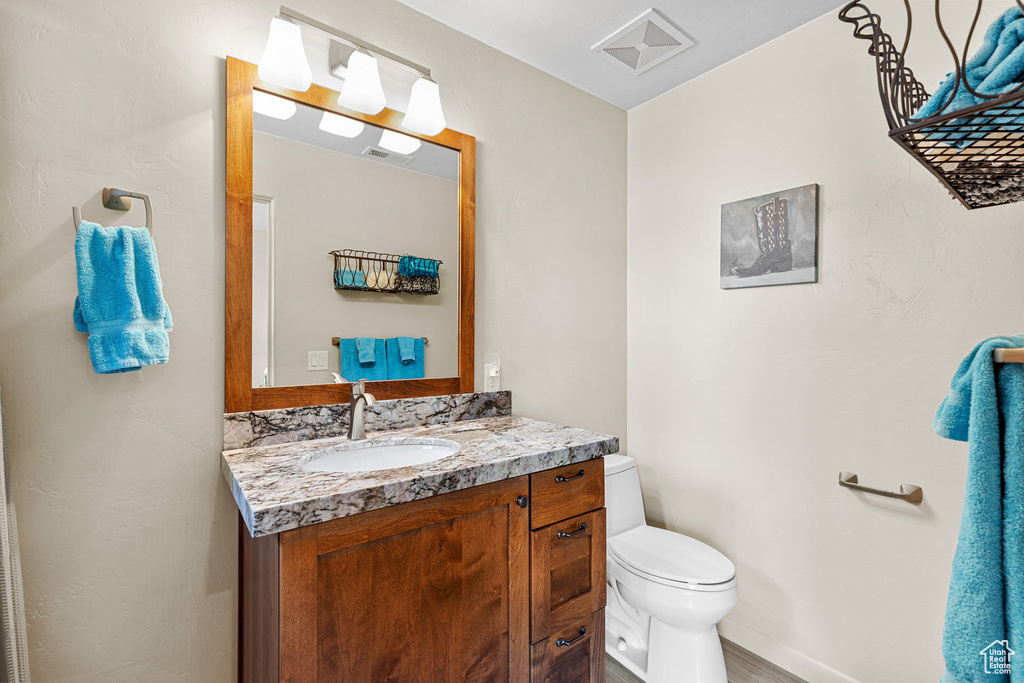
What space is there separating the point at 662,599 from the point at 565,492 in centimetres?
62

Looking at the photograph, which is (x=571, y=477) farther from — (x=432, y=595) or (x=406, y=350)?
(x=406, y=350)

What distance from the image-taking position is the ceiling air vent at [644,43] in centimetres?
175

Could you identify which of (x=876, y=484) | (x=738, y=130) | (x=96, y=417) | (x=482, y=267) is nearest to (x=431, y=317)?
(x=482, y=267)

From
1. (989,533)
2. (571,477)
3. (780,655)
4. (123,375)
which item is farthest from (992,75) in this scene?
(780,655)

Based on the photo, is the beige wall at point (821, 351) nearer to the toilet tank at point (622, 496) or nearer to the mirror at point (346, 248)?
the toilet tank at point (622, 496)

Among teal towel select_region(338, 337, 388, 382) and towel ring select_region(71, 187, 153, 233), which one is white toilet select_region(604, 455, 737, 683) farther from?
towel ring select_region(71, 187, 153, 233)

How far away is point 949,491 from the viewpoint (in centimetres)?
146

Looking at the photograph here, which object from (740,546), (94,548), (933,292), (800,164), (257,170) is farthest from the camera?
(740,546)

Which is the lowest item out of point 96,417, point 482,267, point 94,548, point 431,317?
point 94,548

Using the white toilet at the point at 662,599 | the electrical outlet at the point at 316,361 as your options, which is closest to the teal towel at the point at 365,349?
the electrical outlet at the point at 316,361

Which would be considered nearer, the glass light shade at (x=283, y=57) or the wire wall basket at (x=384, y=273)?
the glass light shade at (x=283, y=57)

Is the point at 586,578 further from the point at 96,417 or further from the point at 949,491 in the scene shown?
the point at 96,417

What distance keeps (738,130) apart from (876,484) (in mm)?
1436

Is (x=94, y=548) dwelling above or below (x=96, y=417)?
below
